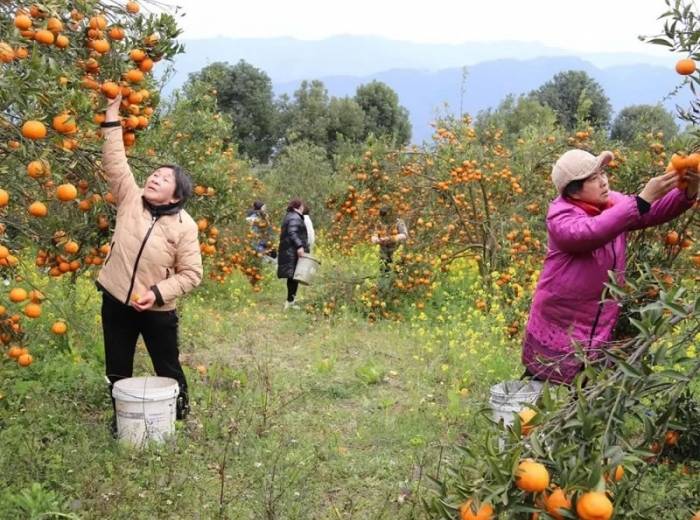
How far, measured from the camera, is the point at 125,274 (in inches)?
147

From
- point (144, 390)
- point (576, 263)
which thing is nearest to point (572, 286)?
point (576, 263)

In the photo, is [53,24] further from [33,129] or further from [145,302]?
[145,302]

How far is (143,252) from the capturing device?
3736 millimetres

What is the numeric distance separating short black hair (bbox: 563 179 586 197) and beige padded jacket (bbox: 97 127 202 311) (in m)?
1.98

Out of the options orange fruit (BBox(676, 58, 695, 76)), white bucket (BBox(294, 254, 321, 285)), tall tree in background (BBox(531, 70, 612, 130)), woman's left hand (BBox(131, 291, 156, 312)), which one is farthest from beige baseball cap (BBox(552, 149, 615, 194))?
tall tree in background (BBox(531, 70, 612, 130))

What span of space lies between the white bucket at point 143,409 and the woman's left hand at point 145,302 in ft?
1.48

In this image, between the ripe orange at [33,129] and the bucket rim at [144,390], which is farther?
the bucket rim at [144,390]

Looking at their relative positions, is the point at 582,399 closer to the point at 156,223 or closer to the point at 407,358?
the point at 156,223

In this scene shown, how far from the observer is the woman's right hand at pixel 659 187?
7.38 ft

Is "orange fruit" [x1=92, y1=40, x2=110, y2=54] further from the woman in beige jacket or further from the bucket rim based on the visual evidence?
the bucket rim

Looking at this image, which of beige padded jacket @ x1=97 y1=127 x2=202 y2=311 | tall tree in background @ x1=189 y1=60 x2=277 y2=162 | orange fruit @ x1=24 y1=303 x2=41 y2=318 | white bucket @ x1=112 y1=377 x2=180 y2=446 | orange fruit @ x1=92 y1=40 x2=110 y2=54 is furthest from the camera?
tall tree in background @ x1=189 y1=60 x2=277 y2=162

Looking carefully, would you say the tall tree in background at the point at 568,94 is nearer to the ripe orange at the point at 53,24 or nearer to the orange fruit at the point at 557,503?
the ripe orange at the point at 53,24

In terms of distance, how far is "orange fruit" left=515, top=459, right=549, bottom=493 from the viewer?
1359 millimetres

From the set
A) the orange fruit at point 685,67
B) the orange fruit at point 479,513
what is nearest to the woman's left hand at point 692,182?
the orange fruit at point 685,67
